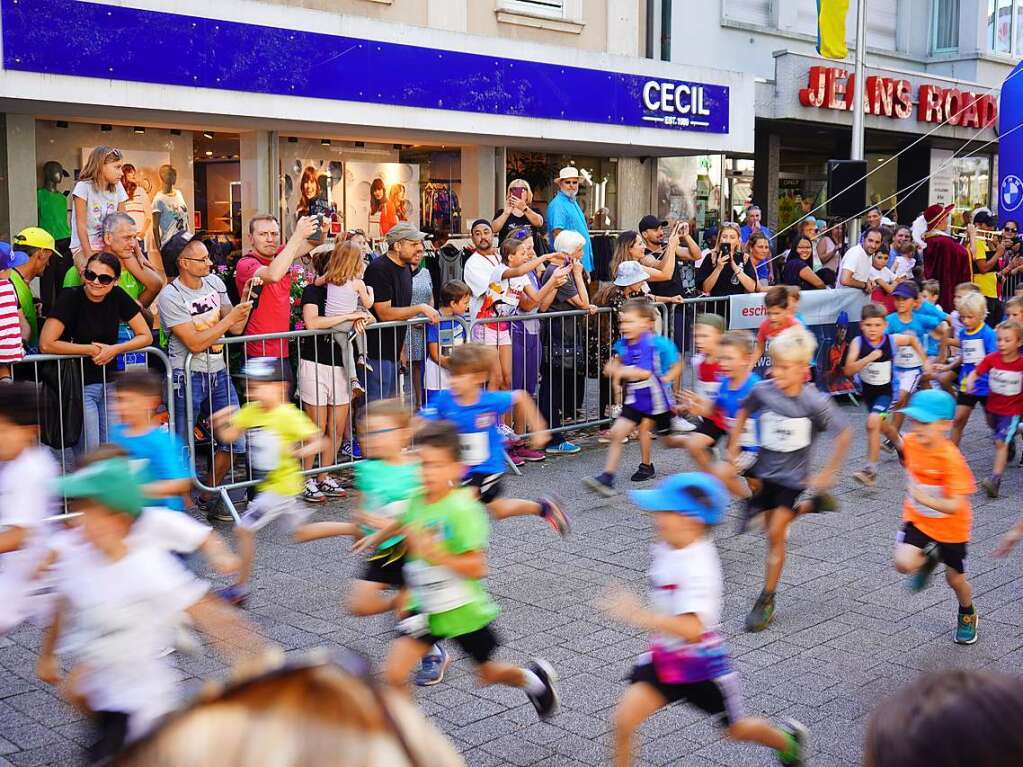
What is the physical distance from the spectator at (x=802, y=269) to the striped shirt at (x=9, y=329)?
911 cm

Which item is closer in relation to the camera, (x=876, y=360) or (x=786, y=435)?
(x=786, y=435)

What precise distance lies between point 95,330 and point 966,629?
572 cm

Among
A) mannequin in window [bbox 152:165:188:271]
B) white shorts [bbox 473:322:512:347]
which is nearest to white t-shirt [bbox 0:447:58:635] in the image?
white shorts [bbox 473:322:512:347]

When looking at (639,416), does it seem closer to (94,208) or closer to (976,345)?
(976,345)

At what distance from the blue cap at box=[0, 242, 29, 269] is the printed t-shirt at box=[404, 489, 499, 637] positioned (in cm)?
447

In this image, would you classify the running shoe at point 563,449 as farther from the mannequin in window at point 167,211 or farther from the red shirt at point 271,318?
the mannequin in window at point 167,211

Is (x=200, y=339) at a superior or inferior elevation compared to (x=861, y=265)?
inferior

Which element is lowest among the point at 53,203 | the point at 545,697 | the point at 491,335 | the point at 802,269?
the point at 545,697

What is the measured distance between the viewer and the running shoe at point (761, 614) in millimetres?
6492

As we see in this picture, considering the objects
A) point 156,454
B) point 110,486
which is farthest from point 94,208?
point 110,486

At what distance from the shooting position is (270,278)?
30.1ft

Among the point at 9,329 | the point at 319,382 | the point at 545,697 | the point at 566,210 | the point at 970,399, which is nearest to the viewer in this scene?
the point at 545,697

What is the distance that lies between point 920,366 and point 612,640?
5.53 meters

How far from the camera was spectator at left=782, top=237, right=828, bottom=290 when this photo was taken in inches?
559
